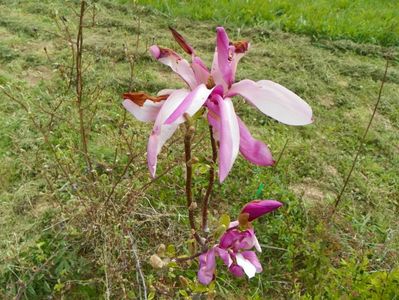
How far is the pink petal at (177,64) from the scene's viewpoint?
3.57ft

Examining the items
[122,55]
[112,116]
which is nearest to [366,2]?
[122,55]

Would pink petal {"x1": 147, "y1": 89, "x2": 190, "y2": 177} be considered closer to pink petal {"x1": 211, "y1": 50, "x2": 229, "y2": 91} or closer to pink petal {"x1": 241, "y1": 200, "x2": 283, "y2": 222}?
pink petal {"x1": 211, "y1": 50, "x2": 229, "y2": 91}

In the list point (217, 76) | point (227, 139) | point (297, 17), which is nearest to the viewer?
point (227, 139)

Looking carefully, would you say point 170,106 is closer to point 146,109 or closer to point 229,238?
point 146,109

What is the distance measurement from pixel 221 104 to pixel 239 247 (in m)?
0.38

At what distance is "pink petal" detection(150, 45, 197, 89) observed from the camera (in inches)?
42.9

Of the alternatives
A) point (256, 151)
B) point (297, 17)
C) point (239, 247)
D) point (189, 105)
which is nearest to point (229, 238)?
point (239, 247)

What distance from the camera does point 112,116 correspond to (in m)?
3.36

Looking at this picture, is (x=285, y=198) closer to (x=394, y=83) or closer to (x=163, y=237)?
(x=163, y=237)

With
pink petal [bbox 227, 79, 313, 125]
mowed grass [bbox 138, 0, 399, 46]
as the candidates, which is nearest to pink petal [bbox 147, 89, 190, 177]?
pink petal [bbox 227, 79, 313, 125]

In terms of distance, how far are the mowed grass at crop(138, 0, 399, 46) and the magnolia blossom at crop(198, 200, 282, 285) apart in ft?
12.2

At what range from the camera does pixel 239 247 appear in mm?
1233

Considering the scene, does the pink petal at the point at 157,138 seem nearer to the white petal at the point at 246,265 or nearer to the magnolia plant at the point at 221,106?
the magnolia plant at the point at 221,106

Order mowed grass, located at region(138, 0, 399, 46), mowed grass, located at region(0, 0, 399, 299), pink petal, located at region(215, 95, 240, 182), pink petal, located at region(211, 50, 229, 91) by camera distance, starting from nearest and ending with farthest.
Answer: pink petal, located at region(215, 95, 240, 182), pink petal, located at region(211, 50, 229, 91), mowed grass, located at region(0, 0, 399, 299), mowed grass, located at region(138, 0, 399, 46)
